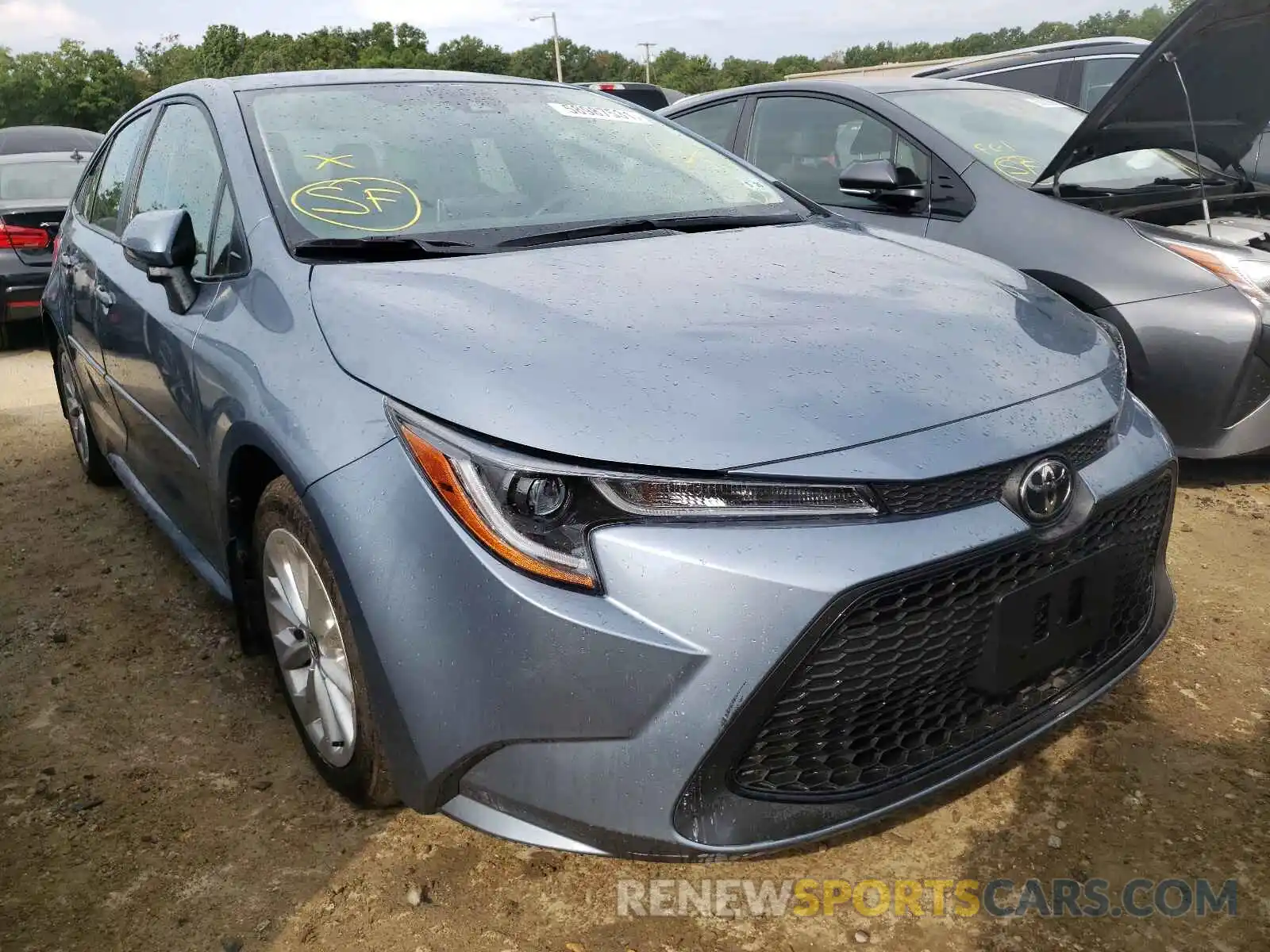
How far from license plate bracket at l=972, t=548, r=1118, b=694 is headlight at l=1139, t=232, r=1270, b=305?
191cm

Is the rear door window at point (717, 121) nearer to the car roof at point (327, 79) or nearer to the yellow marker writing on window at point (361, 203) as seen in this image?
the car roof at point (327, 79)

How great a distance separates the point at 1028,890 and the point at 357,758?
4.05ft

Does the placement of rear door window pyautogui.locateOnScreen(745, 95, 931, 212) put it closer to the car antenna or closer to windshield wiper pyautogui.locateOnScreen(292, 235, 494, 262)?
the car antenna

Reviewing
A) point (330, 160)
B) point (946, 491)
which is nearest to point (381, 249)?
point (330, 160)

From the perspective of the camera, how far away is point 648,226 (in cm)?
255

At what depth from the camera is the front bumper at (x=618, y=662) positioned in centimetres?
150

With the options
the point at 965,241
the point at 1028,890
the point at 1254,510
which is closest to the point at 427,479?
the point at 1028,890

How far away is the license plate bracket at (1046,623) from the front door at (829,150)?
7.82ft

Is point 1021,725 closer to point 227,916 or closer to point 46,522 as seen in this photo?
point 227,916

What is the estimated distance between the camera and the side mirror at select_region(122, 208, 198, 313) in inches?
95.0

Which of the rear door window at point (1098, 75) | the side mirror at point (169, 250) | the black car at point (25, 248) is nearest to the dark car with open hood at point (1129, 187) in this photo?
the rear door window at point (1098, 75)

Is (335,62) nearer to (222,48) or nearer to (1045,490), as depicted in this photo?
(222,48)

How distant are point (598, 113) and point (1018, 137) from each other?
6.70 ft

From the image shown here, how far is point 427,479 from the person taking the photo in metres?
1.65
